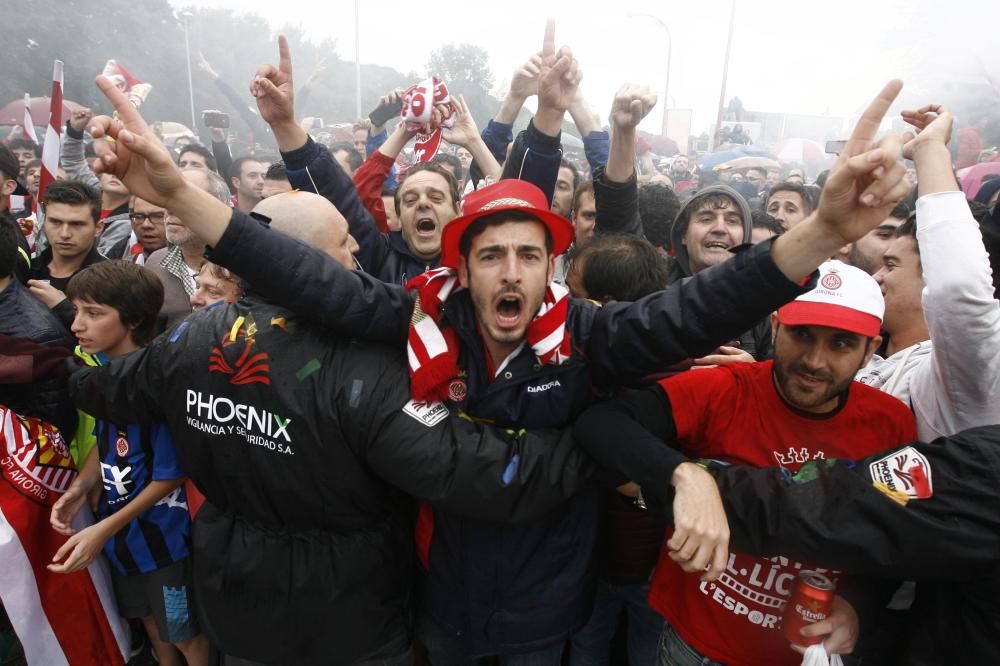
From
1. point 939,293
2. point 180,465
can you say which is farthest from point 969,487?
point 180,465

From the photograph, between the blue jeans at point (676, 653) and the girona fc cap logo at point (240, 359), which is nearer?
the girona fc cap logo at point (240, 359)

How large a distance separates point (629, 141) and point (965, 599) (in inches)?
87.3

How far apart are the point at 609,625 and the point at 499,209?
1.65 metres

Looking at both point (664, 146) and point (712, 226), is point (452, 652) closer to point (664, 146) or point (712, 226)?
point (712, 226)

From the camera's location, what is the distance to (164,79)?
3030cm

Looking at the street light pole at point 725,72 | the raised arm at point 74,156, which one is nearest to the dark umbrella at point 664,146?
the street light pole at point 725,72

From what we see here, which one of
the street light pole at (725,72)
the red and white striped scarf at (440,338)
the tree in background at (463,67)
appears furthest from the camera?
the tree in background at (463,67)

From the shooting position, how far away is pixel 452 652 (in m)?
2.17

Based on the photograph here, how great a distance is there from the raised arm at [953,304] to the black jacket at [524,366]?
50cm

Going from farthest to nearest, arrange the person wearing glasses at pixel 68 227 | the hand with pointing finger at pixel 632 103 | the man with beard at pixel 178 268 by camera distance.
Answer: the person wearing glasses at pixel 68 227
the man with beard at pixel 178 268
the hand with pointing finger at pixel 632 103

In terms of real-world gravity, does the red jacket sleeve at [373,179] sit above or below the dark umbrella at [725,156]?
below

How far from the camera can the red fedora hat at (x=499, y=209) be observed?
191cm

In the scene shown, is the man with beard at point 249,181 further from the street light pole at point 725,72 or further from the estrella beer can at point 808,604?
the street light pole at point 725,72

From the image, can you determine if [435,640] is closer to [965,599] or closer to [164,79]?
[965,599]
